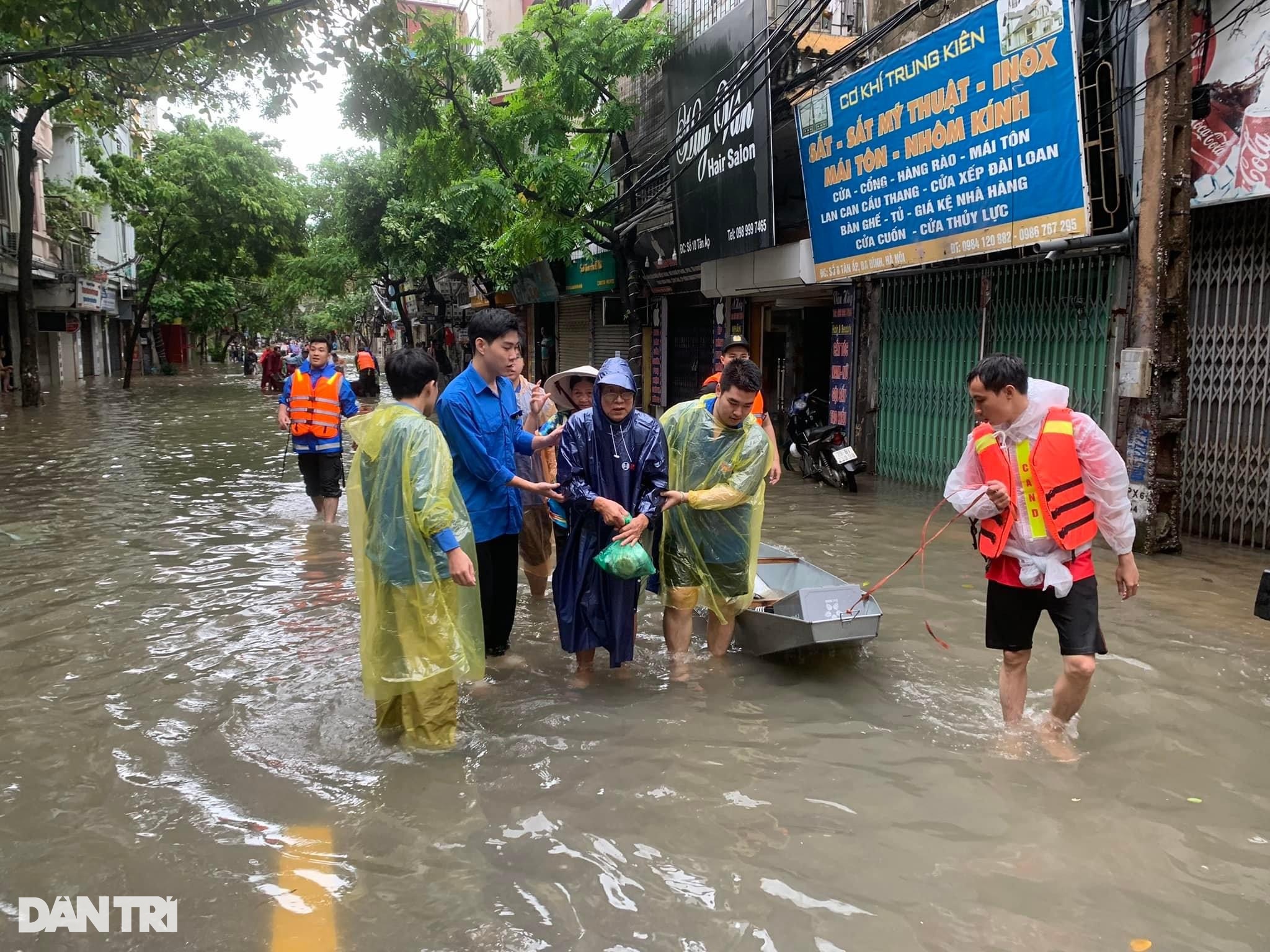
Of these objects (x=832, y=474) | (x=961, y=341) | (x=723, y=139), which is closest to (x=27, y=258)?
(x=723, y=139)

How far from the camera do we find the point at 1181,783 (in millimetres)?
3367

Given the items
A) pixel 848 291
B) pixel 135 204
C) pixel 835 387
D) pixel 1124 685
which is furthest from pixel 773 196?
pixel 135 204

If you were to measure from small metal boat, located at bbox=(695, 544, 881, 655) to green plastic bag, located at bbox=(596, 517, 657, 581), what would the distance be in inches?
32.2

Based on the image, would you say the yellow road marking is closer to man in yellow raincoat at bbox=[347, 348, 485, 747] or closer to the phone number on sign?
man in yellow raincoat at bbox=[347, 348, 485, 747]

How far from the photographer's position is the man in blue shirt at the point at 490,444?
4133mm

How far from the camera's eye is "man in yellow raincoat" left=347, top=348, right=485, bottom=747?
3438 millimetres

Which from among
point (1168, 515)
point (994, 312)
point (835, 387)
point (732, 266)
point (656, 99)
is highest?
point (656, 99)

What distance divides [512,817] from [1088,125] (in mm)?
7208

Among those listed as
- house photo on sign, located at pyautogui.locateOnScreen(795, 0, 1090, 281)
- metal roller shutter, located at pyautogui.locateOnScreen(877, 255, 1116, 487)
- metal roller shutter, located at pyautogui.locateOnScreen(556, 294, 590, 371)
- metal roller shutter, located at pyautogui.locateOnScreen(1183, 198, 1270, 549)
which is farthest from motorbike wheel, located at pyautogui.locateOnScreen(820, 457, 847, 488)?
metal roller shutter, located at pyautogui.locateOnScreen(556, 294, 590, 371)

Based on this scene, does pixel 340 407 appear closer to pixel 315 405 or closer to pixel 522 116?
pixel 315 405

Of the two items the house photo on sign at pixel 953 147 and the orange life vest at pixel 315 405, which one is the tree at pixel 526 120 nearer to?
the house photo on sign at pixel 953 147

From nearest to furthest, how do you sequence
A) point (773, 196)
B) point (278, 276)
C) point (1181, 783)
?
point (1181, 783), point (773, 196), point (278, 276)

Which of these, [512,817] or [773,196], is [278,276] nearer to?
[773,196]

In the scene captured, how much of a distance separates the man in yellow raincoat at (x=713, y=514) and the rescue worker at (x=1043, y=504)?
42.4 inches
